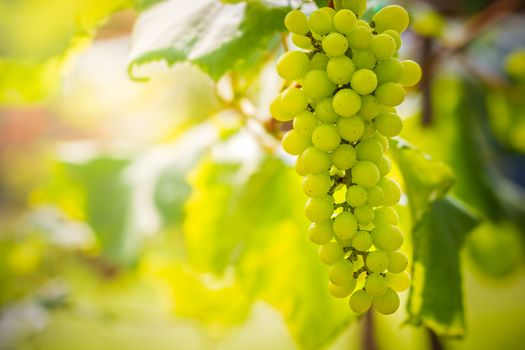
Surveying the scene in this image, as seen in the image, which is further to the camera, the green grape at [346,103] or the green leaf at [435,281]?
the green leaf at [435,281]

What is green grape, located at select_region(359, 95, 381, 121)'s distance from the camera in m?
0.30

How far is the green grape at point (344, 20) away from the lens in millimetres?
292

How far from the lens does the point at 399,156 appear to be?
0.43m

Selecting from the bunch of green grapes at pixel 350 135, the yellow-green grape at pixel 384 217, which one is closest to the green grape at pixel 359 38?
the bunch of green grapes at pixel 350 135

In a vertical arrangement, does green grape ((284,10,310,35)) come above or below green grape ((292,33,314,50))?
above

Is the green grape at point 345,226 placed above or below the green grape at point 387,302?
above

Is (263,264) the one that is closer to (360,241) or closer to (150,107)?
(360,241)

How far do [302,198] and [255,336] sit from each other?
2.51ft

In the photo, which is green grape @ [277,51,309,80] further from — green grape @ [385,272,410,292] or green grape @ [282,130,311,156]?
green grape @ [385,272,410,292]

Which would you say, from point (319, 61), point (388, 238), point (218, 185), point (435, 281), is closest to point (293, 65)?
point (319, 61)

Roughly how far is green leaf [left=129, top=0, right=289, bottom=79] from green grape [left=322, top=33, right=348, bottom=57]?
0.32 ft

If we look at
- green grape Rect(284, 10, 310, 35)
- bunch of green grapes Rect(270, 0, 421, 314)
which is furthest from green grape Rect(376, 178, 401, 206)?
green grape Rect(284, 10, 310, 35)

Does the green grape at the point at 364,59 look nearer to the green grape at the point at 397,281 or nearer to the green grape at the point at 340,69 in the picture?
the green grape at the point at 340,69

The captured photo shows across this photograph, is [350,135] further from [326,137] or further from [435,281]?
[435,281]
